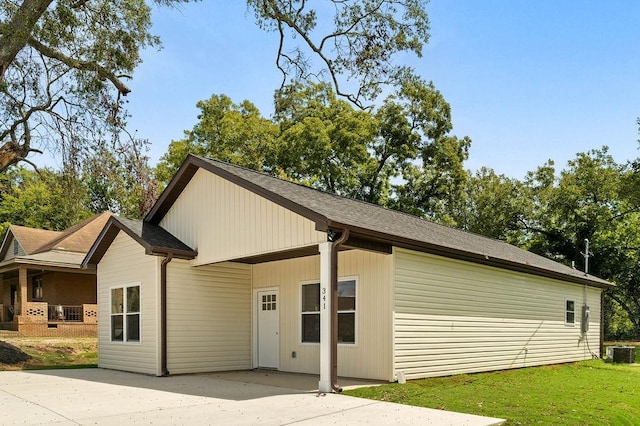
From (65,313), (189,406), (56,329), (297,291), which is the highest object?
(297,291)

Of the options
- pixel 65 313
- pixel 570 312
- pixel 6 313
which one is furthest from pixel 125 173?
pixel 6 313

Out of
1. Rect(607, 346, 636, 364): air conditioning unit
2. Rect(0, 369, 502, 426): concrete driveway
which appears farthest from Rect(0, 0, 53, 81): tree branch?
Rect(607, 346, 636, 364): air conditioning unit

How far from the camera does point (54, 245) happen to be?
2578 cm

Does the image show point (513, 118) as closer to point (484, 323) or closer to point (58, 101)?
point (484, 323)

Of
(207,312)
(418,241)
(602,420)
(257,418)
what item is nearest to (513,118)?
(418,241)

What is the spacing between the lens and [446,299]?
12188 mm

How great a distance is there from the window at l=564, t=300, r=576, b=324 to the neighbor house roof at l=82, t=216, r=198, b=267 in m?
11.4

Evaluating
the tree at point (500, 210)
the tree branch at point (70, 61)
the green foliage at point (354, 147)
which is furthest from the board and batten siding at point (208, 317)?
→ the tree at point (500, 210)

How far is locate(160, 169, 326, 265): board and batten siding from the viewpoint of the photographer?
1084 centimetres

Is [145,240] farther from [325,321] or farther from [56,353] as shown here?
[56,353]

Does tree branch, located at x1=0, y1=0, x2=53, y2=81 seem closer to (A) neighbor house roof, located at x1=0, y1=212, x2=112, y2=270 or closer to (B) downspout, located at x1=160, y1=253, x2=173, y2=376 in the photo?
(B) downspout, located at x1=160, y1=253, x2=173, y2=376

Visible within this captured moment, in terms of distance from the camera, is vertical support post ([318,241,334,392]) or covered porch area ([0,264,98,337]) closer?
vertical support post ([318,241,334,392])

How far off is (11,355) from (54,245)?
35.2 feet

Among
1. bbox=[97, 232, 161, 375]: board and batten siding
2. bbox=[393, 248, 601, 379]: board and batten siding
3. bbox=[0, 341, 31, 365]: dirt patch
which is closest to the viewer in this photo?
bbox=[393, 248, 601, 379]: board and batten siding
